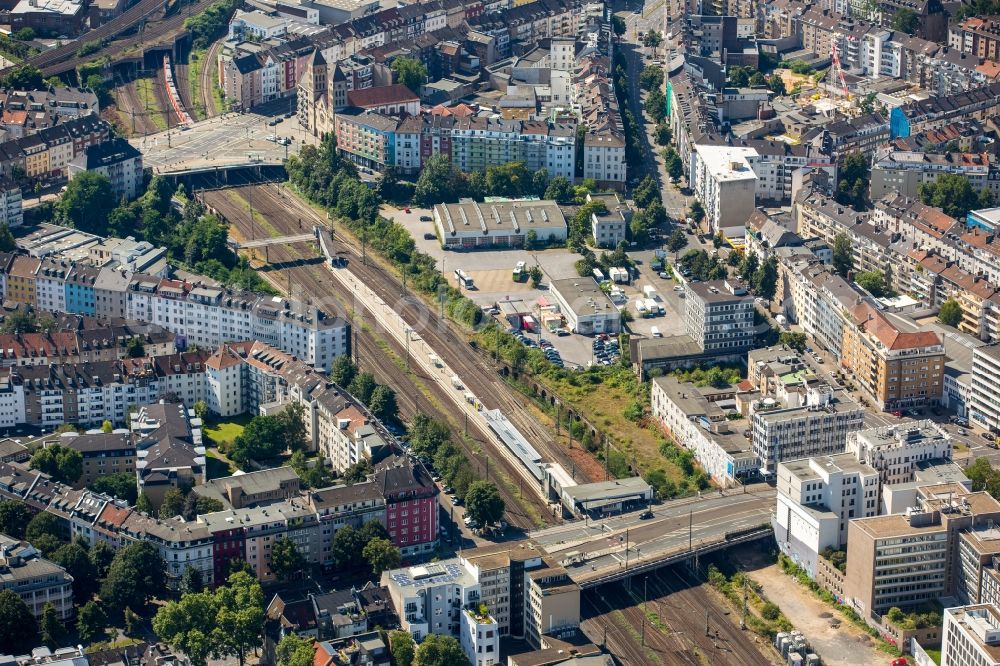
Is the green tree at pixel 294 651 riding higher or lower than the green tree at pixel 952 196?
lower

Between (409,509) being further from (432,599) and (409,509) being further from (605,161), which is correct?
(605,161)

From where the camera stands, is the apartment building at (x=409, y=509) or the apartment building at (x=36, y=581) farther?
the apartment building at (x=409, y=509)

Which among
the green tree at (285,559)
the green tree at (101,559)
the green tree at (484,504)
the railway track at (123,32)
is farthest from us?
the railway track at (123,32)

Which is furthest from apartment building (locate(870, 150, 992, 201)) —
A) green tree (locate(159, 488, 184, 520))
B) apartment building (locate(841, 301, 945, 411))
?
green tree (locate(159, 488, 184, 520))

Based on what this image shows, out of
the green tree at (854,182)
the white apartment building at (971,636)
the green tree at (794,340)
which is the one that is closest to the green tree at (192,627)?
the white apartment building at (971,636)

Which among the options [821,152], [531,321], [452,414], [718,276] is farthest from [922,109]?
[452,414]

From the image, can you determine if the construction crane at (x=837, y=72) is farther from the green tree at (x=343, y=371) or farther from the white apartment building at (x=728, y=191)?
the green tree at (x=343, y=371)

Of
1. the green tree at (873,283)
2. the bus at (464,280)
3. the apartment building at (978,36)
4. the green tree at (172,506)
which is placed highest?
the apartment building at (978,36)

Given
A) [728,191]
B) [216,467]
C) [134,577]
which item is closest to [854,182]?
[728,191]
